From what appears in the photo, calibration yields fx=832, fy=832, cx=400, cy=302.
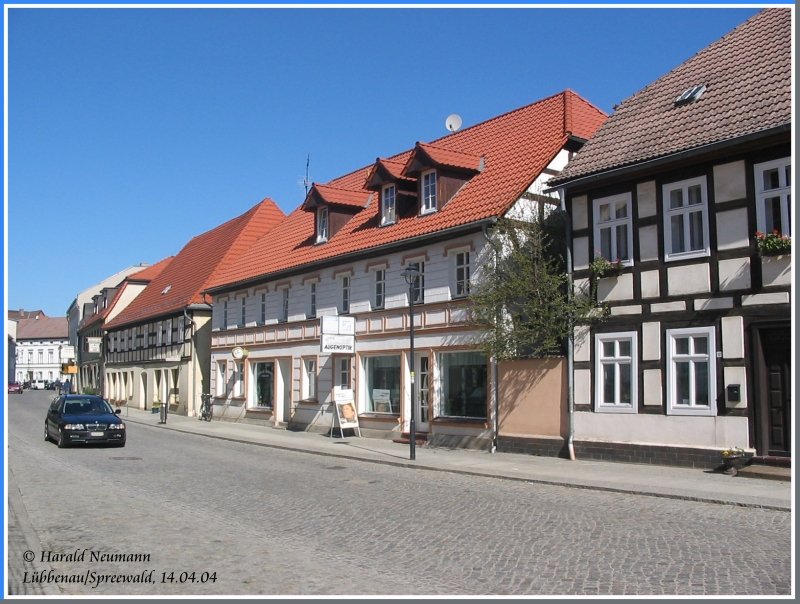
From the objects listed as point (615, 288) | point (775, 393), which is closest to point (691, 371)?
point (775, 393)

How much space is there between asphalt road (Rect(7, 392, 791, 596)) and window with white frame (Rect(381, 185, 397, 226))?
1260 cm

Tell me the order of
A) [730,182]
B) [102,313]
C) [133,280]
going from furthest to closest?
[102,313], [133,280], [730,182]

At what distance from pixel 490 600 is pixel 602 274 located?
43.1ft

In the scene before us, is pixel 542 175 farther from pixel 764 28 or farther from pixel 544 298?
pixel 764 28

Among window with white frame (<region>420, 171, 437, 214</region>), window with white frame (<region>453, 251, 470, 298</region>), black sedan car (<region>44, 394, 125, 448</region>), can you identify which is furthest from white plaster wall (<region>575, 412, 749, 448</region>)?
black sedan car (<region>44, 394, 125, 448</region>)

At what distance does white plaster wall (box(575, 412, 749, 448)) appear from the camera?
1670 cm

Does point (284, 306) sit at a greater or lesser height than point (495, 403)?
greater

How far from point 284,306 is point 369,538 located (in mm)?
23674

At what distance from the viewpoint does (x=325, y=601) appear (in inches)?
289

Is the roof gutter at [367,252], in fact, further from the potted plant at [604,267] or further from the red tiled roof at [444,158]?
the potted plant at [604,267]

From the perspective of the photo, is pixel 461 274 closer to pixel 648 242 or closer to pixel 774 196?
pixel 648 242

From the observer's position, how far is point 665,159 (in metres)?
17.9

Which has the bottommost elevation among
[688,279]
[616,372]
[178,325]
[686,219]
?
[616,372]

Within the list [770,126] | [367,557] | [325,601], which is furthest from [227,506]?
[770,126]
